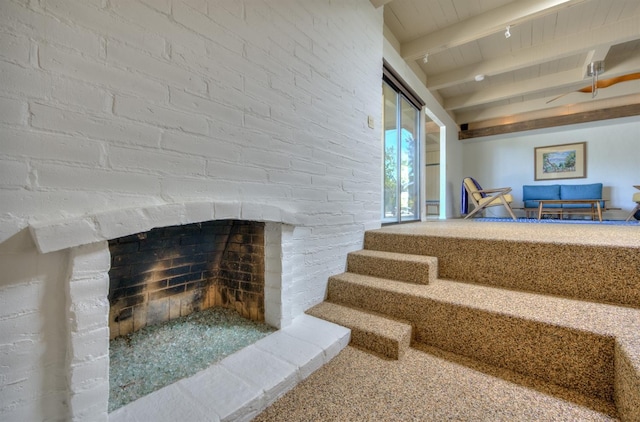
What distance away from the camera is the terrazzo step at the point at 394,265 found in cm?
183

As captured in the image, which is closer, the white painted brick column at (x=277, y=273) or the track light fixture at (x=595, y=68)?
the white painted brick column at (x=277, y=273)

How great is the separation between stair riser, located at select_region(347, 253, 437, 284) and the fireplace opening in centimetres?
81

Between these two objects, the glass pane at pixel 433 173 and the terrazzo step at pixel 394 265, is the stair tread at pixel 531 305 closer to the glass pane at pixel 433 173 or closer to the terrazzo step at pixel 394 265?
the terrazzo step at pixel 394 265

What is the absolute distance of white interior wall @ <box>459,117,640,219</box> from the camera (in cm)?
529

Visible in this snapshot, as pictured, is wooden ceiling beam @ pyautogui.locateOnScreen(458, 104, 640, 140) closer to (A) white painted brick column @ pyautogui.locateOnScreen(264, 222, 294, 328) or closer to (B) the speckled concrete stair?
(B) the speckled concrete stair

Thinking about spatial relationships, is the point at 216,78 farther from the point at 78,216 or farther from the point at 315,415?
the point at 315,415

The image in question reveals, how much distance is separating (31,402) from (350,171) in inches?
78.8

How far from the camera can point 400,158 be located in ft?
11.3

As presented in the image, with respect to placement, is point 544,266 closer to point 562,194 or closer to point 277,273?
point 277,273

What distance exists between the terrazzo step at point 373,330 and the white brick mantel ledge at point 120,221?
2.82 feet

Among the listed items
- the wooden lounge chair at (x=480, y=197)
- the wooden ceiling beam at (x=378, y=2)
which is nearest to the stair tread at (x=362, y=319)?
the wooden ceiling beam at (x=378, y=2)

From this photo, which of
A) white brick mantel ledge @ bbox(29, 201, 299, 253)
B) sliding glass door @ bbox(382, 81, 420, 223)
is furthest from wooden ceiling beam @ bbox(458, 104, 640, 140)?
white brick mantel ledge @ bbox(29, 201, 299, 253)

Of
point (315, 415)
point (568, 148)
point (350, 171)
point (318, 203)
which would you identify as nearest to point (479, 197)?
point (568, 148)

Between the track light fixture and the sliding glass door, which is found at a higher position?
the track light fixture
